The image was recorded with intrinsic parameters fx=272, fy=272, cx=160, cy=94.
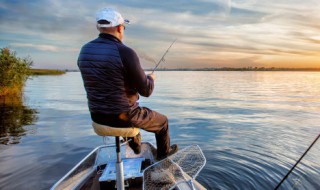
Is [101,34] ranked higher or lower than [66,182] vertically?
higher

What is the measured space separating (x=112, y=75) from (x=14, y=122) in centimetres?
1732

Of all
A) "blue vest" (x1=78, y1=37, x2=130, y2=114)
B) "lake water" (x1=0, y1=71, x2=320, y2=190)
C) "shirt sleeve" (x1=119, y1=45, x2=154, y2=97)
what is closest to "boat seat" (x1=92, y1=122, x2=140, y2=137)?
"blue vest" (x1=78, y1=37, x2=130, y2=114)

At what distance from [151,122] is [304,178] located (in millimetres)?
6801

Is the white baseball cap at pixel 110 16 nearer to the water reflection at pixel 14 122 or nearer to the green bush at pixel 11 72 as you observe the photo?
the water reflection at pixel 14 122

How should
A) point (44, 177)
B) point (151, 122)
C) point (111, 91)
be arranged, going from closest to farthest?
point (111, 91), point (151, 122), point (44, 177)

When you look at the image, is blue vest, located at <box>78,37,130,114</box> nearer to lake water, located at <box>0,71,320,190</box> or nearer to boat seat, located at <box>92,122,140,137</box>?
boat seat, located at <box>92,122,140,137</box>

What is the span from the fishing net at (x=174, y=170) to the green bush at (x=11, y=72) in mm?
31788

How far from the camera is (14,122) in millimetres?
18391

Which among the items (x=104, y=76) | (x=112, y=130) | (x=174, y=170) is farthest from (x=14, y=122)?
(x=104, y=76)

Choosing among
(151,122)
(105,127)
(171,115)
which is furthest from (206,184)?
(171,115)

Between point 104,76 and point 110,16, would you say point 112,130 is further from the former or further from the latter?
point 110,16

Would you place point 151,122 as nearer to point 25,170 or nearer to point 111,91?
point 111,91

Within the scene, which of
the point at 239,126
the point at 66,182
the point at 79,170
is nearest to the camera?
the point at 66,182

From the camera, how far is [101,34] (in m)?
4.03
